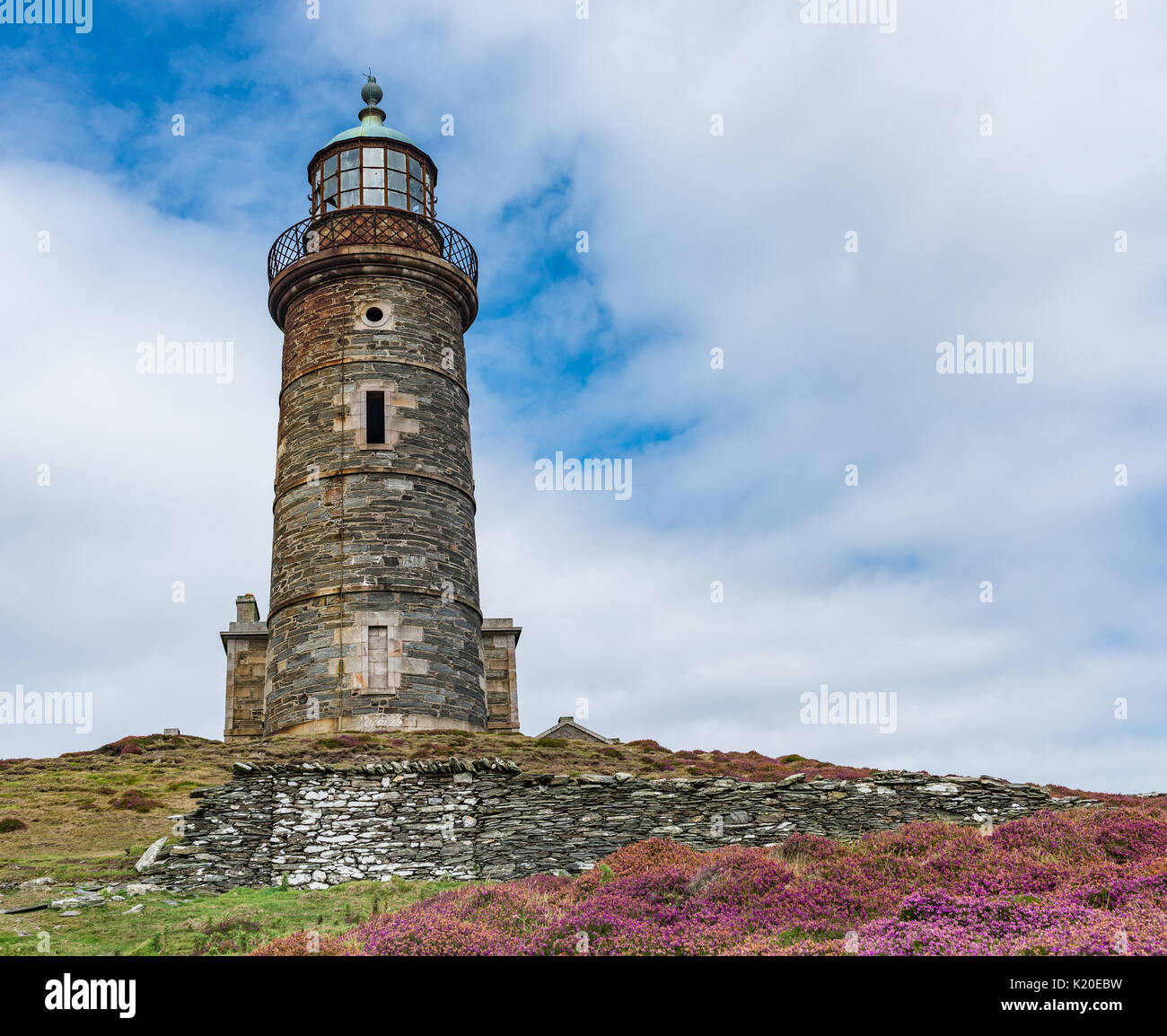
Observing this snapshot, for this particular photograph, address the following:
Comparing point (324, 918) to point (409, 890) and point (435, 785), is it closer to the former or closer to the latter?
point (409, 890)

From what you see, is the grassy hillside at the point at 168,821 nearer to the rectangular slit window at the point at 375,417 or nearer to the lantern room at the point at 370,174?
the rectangular slit window at the point at 375,417

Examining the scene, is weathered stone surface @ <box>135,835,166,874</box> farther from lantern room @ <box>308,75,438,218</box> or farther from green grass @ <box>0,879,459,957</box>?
lantern room @ <box>308,75,438,218</box>

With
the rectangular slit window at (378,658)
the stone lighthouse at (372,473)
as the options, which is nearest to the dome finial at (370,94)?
the stone lighthouse at (372,473)

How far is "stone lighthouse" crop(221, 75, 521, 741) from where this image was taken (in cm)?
2830

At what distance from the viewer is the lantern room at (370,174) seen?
111 ft

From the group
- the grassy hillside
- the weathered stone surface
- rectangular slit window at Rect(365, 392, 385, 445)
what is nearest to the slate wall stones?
the weathered stone surface

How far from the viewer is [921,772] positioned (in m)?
22.0

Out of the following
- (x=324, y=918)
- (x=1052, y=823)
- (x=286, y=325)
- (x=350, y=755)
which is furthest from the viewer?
(x=286, y=325)

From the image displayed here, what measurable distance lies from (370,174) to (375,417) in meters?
8.11

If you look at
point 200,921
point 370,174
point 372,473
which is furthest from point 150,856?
point 370,174

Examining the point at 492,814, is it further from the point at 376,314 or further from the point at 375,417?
the point at 376,314

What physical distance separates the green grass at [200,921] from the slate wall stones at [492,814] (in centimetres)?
139
